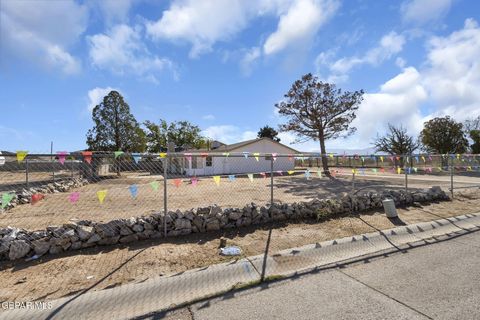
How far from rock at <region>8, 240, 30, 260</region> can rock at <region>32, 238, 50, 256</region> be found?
3.8 inches

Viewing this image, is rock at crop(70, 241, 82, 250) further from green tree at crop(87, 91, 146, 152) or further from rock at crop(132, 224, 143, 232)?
green tree at crop(87, 91, 146, 152)

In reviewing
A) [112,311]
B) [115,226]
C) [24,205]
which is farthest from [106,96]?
[112,311]

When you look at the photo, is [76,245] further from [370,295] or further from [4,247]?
[370,295]

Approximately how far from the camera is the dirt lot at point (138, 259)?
379 cm

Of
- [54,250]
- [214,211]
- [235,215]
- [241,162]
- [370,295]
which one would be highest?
[241,162]

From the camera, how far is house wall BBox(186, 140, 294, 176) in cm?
2842

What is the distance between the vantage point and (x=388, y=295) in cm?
348

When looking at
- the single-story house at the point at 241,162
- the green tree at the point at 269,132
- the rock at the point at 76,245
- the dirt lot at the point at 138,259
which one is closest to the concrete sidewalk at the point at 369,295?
the dirt lot at the point at 138,259

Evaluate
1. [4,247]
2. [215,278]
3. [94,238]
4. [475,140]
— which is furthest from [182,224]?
[475,140]

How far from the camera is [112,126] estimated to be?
27.8 m

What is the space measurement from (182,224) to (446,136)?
124 ft

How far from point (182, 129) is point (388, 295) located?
47.2 meters

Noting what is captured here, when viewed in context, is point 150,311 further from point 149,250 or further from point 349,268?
point 349,268

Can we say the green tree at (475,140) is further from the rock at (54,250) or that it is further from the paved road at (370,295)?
the rock at (54,250)
